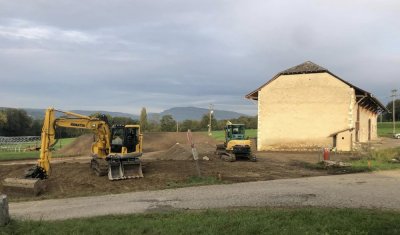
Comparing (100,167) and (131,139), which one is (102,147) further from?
(131,139)

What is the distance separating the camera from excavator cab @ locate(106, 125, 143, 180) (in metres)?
21.1

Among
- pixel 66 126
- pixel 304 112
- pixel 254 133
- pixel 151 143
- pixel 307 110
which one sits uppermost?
pixel 307 110

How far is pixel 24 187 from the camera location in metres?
18.3

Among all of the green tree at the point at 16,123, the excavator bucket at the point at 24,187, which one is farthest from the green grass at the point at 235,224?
the green tree at the point at 16,123

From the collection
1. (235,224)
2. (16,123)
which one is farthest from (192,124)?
(235,224)

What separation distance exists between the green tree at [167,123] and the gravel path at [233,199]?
255 feet

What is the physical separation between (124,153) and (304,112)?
2059 cm

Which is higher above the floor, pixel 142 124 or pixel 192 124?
pixel 192 124

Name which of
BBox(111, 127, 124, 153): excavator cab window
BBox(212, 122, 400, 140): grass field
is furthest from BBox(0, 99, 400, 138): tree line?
BBox(111, 127, 124, 153): excavator cab window

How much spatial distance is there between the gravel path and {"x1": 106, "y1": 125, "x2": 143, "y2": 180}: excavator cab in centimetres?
485

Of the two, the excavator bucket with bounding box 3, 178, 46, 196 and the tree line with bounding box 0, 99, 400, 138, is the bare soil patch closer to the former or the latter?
the excavator bucket with bounding box 3, 178, 46, 196

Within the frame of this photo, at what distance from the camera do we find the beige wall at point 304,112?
36719 mm

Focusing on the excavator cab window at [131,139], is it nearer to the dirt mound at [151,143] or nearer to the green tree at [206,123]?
the dirt mound at [151,143]

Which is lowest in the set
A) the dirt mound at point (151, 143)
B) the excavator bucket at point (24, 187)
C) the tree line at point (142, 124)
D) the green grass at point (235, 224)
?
the excavator bucket at point (24, 187)
